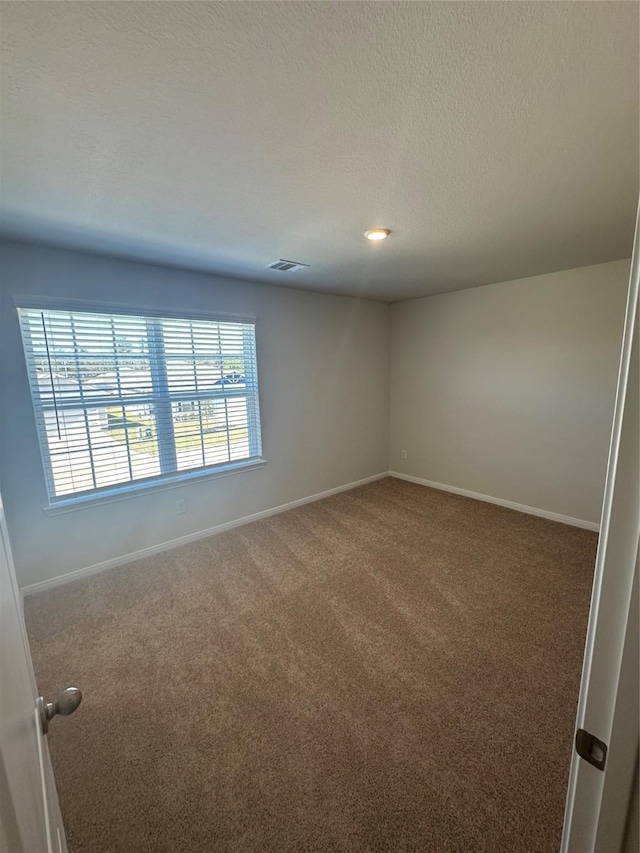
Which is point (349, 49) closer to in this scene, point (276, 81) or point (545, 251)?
point (276, 81)

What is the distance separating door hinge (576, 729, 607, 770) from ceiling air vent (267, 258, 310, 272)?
2.83 m

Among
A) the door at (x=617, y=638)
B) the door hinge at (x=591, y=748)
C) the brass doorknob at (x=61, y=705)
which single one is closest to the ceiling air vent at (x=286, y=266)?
the door at (x=617, y=638)

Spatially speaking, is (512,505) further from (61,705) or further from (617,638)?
(61,705)

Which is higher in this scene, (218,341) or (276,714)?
(218,341)

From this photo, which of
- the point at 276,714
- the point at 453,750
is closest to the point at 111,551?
the point at 276,714

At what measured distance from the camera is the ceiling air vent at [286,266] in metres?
2.71

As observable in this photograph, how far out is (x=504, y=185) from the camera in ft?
5.24

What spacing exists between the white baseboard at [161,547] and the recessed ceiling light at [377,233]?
2748 millimetres

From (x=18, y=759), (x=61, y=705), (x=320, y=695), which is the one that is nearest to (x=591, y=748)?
(x=18, y=759)

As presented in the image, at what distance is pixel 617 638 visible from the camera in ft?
1.76

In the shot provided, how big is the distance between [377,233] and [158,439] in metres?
2.33

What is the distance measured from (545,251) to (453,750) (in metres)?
3.10

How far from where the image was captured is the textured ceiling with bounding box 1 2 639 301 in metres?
0.84

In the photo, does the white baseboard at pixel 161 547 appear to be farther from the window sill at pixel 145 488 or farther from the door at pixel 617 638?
the door at pixel 617 638
